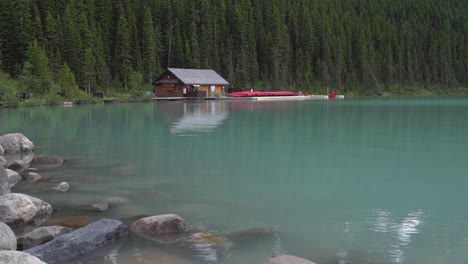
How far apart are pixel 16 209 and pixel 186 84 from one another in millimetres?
67285

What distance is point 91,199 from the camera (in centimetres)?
1162

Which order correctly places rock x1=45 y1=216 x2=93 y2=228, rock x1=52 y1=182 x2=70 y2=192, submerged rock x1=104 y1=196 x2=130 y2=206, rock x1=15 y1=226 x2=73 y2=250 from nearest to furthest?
rock x1=15 y1=226 x2=73 y2=250 < rock x1=45 y1=216 x2=93 y2=228 < submerged rock x1=104 y1=196 x2=130 y2=206 < rock x1=52 y1=182 x2=70 y2=192

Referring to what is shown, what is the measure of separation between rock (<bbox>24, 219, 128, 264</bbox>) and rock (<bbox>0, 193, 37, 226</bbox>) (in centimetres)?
182

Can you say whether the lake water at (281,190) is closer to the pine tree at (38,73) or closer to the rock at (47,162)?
the rock at (47,162)

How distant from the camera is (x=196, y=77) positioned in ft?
260

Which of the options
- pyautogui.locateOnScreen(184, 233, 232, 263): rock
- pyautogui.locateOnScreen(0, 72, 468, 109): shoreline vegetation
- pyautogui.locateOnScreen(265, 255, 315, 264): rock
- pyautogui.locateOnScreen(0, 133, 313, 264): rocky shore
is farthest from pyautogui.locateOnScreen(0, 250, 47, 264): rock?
pyautogui.locateOnScreen(0, 72, 468, 109): shoreline vegetation

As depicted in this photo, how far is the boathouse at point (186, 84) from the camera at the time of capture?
7625cm

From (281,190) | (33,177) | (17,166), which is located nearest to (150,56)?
(17,166)

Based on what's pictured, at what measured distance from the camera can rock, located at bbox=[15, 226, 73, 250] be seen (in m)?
8.12

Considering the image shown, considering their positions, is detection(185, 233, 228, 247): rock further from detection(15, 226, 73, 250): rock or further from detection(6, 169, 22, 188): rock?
detection(6, 169, 22, 188): rock

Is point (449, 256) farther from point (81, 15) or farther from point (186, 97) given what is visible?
point (81, 15)

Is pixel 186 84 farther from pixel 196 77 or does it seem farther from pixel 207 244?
pixel 207 244

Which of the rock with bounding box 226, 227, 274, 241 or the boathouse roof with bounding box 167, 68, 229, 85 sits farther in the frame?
the boathouse roof with bounding box 167, 68, 229, 85

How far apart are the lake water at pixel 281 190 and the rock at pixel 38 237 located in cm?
96
